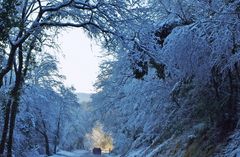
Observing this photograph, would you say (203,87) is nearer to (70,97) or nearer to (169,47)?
(169,47)

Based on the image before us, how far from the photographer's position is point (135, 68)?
550 inches

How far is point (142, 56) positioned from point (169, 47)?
85 cm

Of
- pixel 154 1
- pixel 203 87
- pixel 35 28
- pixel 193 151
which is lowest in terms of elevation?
pixel 193 151

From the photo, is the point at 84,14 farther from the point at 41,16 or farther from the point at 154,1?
the point at 154,1

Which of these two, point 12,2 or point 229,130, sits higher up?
point 12,2

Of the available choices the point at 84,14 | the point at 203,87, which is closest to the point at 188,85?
the point at 203,87

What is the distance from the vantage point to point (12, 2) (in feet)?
37.1

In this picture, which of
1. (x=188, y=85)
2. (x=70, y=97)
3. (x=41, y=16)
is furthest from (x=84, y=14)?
(x=70, y=97)

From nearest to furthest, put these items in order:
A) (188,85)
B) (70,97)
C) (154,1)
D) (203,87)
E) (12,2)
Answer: (12,2)
(203,87)
(154,1)
(188,85)
(70,97)

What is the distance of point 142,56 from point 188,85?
7.90 meters

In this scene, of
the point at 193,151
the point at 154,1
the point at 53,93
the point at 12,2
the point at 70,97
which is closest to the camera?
the point at 12,2

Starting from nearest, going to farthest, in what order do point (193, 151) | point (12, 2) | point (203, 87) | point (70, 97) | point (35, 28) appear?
point (12, 2), point (35, 28), point (193, 151), point (203, 87), point (70, 97)

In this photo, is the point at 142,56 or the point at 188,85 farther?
the point at 188,85

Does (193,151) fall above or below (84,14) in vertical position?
below
